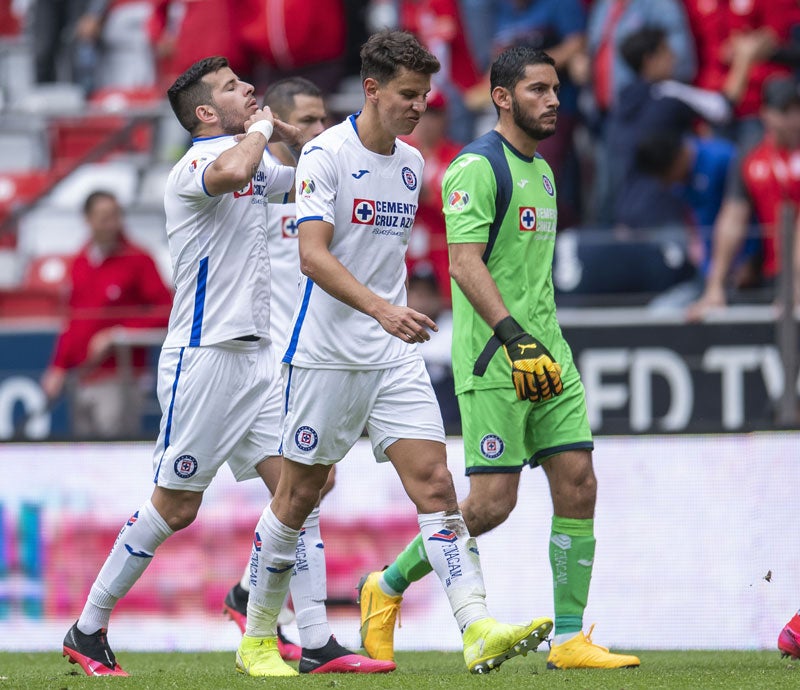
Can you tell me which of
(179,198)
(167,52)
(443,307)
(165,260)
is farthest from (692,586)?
(167,52)

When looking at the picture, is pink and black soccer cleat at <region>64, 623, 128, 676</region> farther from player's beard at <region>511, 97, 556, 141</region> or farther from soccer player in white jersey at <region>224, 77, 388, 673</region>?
player's beard at <region>511, 97, 556, 141</region>

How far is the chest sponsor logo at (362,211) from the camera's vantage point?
5.77m

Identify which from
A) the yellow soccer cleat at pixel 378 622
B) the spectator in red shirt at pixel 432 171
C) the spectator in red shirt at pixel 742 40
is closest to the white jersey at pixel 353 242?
the yellow soccer cleat at pixel 378 622

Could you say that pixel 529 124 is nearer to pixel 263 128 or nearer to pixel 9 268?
pixel 263 128

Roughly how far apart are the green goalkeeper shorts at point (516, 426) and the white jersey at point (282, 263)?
1.23 metres

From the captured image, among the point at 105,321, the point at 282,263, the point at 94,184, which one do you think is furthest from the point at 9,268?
the point at 282,263

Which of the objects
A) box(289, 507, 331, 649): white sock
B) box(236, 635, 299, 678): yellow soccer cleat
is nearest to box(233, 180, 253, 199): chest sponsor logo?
box(289, 507, 331, 649): white sock

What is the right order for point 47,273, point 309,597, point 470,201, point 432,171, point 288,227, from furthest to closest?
point 47,273, point 432,171, point 288,227, point 309,597, point 470,201

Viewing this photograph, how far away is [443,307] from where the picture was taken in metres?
9.52

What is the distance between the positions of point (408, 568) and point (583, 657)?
910 mm

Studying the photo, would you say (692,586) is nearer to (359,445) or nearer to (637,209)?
(359,445)

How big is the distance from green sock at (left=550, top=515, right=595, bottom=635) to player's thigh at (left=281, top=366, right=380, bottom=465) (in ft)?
3.22

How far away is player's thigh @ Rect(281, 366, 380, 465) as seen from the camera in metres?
5.80

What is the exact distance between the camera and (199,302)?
6.07 metres
